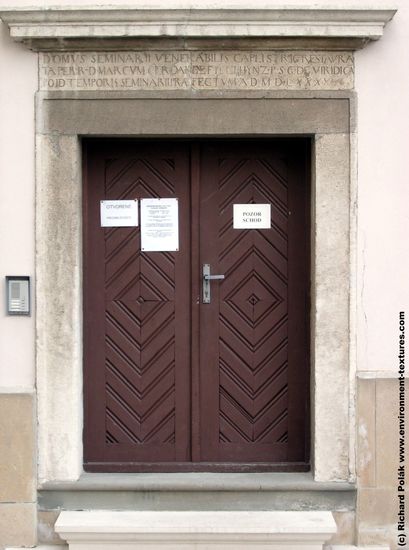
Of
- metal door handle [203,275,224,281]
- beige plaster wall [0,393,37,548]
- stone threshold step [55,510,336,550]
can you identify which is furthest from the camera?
metal door handle [203,275,224,281]

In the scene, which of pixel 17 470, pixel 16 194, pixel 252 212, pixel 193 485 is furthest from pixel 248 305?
pixel 17 470

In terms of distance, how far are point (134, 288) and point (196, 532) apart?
5.75ft

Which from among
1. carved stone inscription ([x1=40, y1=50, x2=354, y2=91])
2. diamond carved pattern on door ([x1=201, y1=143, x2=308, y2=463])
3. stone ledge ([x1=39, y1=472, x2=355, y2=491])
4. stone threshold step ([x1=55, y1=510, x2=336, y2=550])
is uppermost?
carved stone inscription ([x1=40, y1=50, x2=354, y2=91])

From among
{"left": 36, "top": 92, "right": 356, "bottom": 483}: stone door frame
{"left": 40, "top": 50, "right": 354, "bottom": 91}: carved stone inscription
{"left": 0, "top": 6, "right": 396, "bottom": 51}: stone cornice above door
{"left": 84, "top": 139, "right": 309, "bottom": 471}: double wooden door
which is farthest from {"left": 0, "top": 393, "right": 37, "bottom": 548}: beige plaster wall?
{"left": 0, "top": 6, "right": 396, "bottom": 51}: stone cornice above door

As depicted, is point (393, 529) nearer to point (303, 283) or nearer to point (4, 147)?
point (303, 283)

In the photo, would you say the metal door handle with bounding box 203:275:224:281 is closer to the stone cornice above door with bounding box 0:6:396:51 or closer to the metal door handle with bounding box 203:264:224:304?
the metal door handle with bounding box 203:264:224:304

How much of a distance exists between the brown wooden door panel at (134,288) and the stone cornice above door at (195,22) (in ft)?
2.76

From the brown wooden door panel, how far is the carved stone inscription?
502mm

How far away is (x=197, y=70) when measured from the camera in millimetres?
6117

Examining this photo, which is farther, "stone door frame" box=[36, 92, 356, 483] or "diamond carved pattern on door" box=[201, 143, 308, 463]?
"diamond carved pattern on door" box=[201, 143, 308, 463]

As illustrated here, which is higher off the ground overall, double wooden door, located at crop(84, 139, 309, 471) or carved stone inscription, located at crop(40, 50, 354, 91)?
carved stone inscription, located at crop(40, 50, 354, 91)

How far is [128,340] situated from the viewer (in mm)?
6457

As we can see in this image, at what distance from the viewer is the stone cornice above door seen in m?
5.94

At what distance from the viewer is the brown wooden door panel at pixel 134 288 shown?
643 cm
